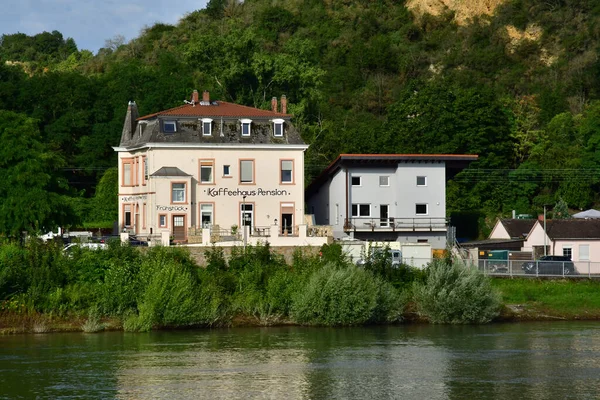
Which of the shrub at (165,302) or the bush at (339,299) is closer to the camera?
the shrub at (165,302)

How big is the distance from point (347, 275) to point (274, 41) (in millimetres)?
89636

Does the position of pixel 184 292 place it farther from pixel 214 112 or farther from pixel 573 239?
pixel 573 239

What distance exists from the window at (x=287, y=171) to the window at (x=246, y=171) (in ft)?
6.43

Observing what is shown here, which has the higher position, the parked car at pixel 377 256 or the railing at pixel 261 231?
the railing at pixel 261 231

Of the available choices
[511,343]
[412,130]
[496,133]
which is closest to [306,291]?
[511,343]

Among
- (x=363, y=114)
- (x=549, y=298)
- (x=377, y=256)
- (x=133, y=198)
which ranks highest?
(x=363, y=114)

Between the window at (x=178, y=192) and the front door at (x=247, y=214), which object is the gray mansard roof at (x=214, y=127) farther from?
the front door at (x=247, y=214)

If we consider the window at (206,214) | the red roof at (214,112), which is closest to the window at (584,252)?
the red roof at (214,112)

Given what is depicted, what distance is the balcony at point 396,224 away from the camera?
72.4 metres

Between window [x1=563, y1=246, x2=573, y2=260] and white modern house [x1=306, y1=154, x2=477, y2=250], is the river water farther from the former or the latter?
white modern house [x1=306, y1=154, x2=477, y2=250]

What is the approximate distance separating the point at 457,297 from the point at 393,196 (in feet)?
64.9

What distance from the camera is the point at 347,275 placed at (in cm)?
5434

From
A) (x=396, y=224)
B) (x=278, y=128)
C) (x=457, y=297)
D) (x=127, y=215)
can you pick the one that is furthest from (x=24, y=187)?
(x=457, y=297)

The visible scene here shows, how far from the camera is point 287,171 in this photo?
237 feet
